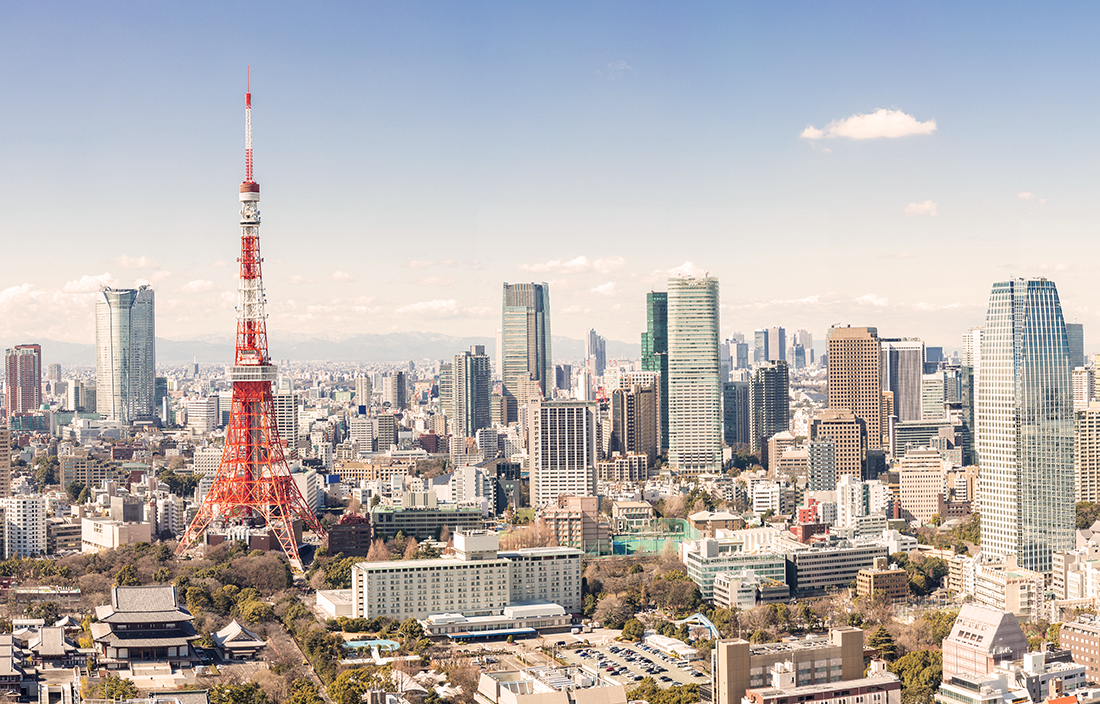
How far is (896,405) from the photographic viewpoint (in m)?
44.1

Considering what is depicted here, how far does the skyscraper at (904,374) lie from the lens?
1777 inches

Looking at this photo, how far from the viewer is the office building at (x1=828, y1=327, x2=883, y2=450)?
124 feet

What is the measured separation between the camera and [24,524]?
23.1 m

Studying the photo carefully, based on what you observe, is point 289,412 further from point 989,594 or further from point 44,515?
point 989,594

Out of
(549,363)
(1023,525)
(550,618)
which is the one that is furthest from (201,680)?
(549,363)

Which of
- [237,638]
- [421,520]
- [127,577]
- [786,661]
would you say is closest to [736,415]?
[421,520]

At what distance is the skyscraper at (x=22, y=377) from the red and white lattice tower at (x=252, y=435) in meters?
34.5

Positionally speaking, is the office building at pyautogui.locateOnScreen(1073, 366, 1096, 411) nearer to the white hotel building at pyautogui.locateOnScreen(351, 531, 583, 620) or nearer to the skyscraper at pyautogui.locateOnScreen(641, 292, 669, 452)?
the skyscraper at pyautogui.locateOnScreen(641, 292, 669, 452)

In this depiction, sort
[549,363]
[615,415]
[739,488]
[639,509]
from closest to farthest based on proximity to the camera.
Answer: [639,509], [739,488], [615,415], [549,363]

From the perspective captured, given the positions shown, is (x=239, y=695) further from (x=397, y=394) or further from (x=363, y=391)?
(x=363, y=391)

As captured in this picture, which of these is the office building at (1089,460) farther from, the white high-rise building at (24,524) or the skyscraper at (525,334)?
the skyscraper at (525,334)

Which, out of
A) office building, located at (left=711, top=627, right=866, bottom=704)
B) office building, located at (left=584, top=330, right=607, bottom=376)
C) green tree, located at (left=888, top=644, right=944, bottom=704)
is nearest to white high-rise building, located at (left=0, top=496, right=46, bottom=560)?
office building, located at (left=711, top=627, right=866, bottom=704)

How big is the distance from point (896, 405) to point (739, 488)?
1456cm

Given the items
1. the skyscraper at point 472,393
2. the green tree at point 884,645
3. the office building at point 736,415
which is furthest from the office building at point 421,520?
the skyscraper at point 472,393
